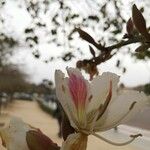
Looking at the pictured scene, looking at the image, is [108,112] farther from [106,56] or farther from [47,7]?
[47,7]

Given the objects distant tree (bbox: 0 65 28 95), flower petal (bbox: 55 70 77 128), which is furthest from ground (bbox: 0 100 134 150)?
distant tree (bbox: 0 65 28 95)

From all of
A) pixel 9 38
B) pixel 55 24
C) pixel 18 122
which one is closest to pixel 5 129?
pixel 18 122

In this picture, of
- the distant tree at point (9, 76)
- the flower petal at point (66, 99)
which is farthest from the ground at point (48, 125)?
the distant tree at point (9, 76)

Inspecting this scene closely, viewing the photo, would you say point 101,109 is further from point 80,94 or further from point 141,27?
point 141,27

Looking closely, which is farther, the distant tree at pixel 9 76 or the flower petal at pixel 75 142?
the distant tree at pixel 9 76

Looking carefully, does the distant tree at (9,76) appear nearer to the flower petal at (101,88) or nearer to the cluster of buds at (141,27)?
the cluster of buds at (141,27)

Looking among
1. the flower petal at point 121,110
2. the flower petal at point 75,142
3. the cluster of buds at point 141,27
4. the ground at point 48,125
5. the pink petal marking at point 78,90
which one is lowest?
the ground at point 48,125
